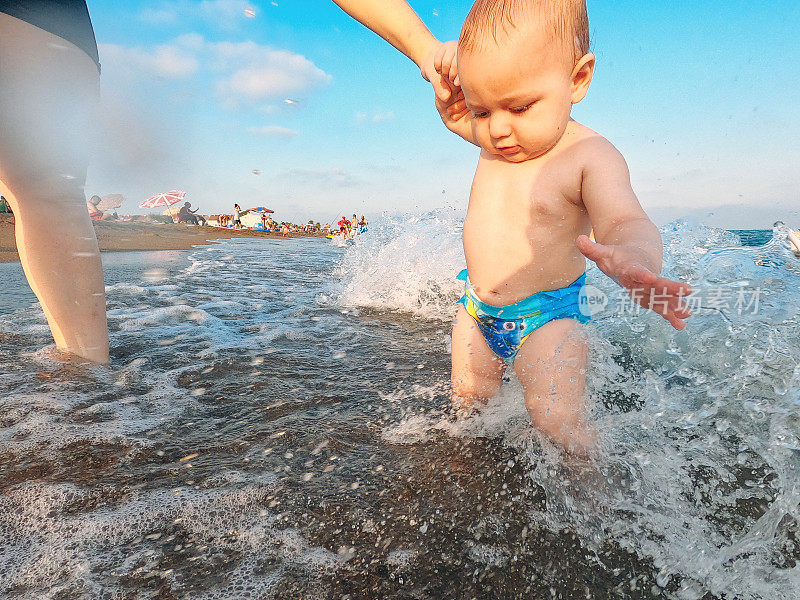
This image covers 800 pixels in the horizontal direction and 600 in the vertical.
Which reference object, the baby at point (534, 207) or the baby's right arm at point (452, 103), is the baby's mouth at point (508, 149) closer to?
the baby at point (534, 207)

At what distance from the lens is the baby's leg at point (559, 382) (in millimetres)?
1406

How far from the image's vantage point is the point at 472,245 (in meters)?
1.78

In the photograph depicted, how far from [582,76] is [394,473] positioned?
1334 mm

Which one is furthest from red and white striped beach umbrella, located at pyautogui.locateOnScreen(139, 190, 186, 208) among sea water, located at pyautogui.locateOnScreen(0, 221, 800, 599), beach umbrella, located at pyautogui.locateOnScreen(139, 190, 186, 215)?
sea water, located at pyautogui.locateOnScreen(0, 221, 800, 599)

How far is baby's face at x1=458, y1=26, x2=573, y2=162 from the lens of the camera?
50.8 inches

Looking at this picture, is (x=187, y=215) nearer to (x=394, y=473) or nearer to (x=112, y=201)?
(x=112, y=201)

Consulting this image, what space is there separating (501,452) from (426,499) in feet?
1.16

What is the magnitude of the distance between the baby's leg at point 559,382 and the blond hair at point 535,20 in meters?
0.86

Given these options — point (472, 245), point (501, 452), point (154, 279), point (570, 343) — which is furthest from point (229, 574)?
point (154, 279)

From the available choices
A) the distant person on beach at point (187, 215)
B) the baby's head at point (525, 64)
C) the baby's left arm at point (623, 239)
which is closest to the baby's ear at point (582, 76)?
the baby's head at point (525, 64)

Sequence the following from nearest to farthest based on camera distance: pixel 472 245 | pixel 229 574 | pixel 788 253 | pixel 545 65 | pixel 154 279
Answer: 1. pixel 229 574
2. pixel 545 65
3. pixel 472 245
4. pixel 788 253
5. pixel 154 279

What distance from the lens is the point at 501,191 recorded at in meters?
1.68

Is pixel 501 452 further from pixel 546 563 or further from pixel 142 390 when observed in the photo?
pixel 142 390

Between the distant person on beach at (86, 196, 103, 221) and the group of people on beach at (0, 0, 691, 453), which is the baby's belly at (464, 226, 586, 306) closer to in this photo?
the group of people on beach at (0, 0, 691, 453)
